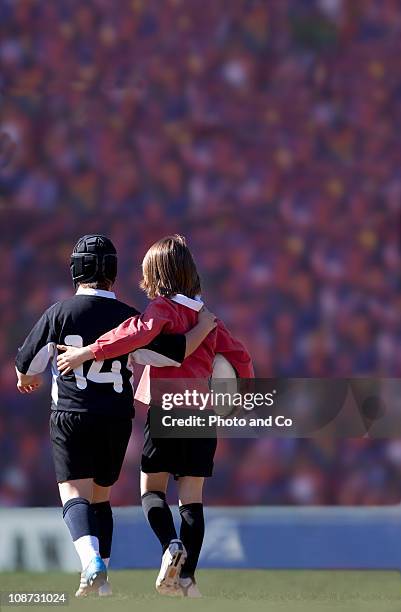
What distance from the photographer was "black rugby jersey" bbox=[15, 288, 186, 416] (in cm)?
372

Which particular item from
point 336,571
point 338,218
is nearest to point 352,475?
point 336,571

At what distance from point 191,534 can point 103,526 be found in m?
0.25

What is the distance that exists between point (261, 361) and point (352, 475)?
56cm

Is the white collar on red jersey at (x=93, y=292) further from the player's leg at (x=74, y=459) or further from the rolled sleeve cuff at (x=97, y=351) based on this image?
the player's leg at (x=74, y=459)

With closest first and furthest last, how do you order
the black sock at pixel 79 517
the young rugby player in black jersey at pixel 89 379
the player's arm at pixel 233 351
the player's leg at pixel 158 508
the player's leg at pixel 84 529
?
the player's leg at pixel 84 529, the black sock at pixel 79 517, the young rugby player in black jersey at pixel 89 379, the player's leg at pixel 158 508, the player's arm at pixel 233 351

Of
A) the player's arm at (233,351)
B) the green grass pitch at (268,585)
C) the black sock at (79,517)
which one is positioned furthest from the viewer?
the green grass pitch at (268,585)

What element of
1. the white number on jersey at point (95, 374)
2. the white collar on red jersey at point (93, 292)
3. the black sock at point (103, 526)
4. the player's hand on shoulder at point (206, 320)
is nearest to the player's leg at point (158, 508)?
the black sock at point (103, 526)

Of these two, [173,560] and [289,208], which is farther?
[289,208]

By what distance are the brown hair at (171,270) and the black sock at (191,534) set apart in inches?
24.6

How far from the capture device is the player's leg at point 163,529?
3676 millimetres

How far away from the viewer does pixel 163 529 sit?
3814 millimetres

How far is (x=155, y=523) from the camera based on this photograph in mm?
3836

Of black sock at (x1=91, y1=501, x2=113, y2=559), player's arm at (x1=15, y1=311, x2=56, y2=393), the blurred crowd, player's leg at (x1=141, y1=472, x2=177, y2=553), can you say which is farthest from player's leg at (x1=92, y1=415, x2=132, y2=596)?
the blurred crowd

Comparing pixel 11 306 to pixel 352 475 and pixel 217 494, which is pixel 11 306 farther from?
pixel 352 475
